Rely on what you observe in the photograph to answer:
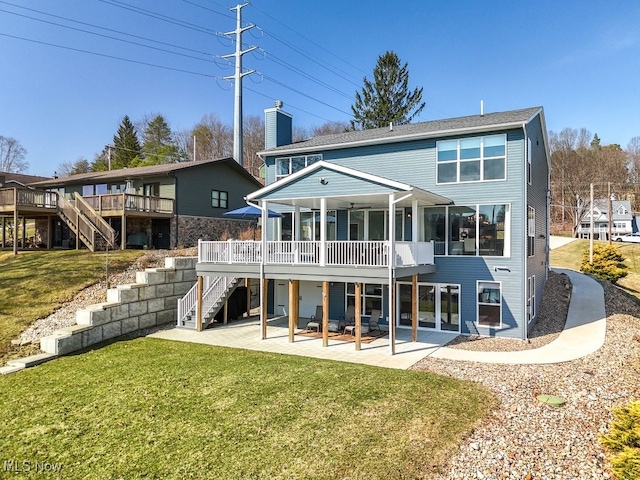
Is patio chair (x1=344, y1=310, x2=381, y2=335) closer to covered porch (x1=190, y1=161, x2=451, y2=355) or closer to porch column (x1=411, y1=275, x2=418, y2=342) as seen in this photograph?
covered porch (x1=190, y1=161, x2=451, y2=355)

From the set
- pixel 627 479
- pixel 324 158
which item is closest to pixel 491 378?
pixel 627 479

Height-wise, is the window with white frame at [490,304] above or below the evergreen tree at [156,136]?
below

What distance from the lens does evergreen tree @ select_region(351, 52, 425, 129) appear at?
37.6 m

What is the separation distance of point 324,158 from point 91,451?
13084 millimetres

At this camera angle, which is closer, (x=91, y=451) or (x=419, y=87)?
(x=91, y=451)

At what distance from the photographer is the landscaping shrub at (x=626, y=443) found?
4660 millimetres

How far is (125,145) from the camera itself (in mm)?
49750

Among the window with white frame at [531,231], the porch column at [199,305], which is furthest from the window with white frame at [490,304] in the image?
the porch column at [199,305]

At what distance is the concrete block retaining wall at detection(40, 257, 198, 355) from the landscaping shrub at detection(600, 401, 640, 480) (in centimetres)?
1223

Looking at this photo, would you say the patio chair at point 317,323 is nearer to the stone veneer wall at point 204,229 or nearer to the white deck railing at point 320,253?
the white deck railing at point 320,253

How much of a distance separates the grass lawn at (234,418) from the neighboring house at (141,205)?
11.7 metres

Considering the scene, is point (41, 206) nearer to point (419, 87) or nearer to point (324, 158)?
point (324, 158)

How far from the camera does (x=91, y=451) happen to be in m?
5.88

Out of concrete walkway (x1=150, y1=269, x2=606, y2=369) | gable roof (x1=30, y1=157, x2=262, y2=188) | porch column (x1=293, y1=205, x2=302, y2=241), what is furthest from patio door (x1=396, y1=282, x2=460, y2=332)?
gable roof (x1=30, y1=157, x2=262, y2=188)
